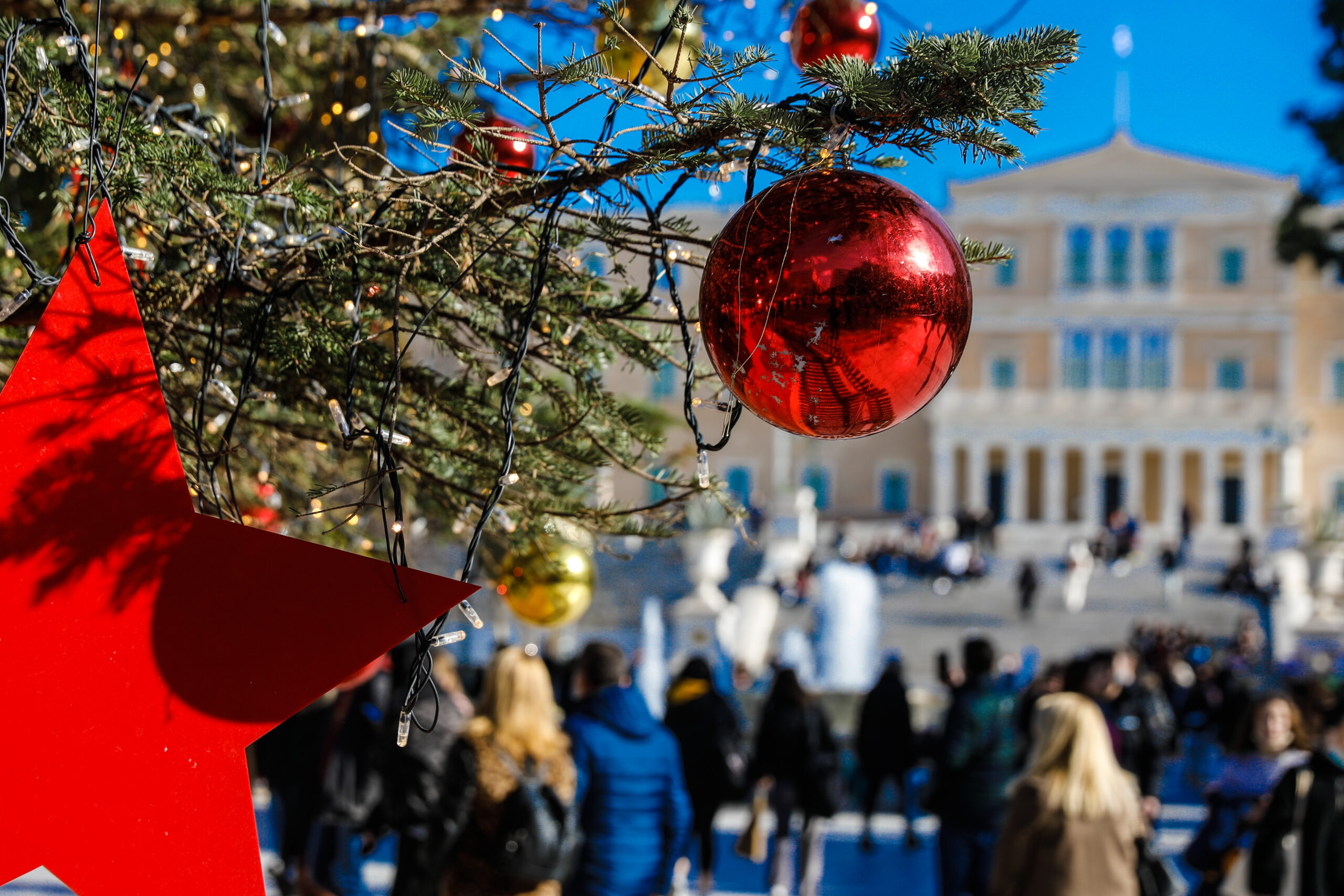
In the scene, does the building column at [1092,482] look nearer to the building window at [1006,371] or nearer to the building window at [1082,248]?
the building window at [1006,371]

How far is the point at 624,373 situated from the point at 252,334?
0.58 m

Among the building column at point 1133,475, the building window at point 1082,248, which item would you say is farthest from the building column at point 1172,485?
the building window at point 1082,248

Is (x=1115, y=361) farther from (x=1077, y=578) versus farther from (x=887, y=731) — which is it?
(x=887, y=731)

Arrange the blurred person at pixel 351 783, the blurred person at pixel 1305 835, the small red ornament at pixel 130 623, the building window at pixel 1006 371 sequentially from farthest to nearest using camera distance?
the building window at pixel 1006 371 < the blurred person at pixel 351 783 < the blurred person at pixel 1305 835 < the small red ornament at pixel 130 623

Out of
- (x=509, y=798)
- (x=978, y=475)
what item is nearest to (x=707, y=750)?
(x=509, y=798)

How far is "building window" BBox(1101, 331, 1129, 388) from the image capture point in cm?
3209

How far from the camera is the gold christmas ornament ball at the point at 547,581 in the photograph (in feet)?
7.01

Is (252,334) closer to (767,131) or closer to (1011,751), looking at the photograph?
(767,131)

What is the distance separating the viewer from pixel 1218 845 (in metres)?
3.74

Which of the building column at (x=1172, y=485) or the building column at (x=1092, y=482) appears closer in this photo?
the building column at (x=1172, y=485)

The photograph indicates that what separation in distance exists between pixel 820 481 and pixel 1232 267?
1278 cm

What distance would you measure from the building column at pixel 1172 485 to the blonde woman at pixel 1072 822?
99.1ft

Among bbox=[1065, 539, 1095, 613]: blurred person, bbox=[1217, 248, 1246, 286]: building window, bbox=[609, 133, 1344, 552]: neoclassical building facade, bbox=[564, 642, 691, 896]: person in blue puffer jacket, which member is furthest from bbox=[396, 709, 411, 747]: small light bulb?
bbox=[1217, 248, 1246, 286]: building window

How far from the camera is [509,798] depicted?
9.78ft
